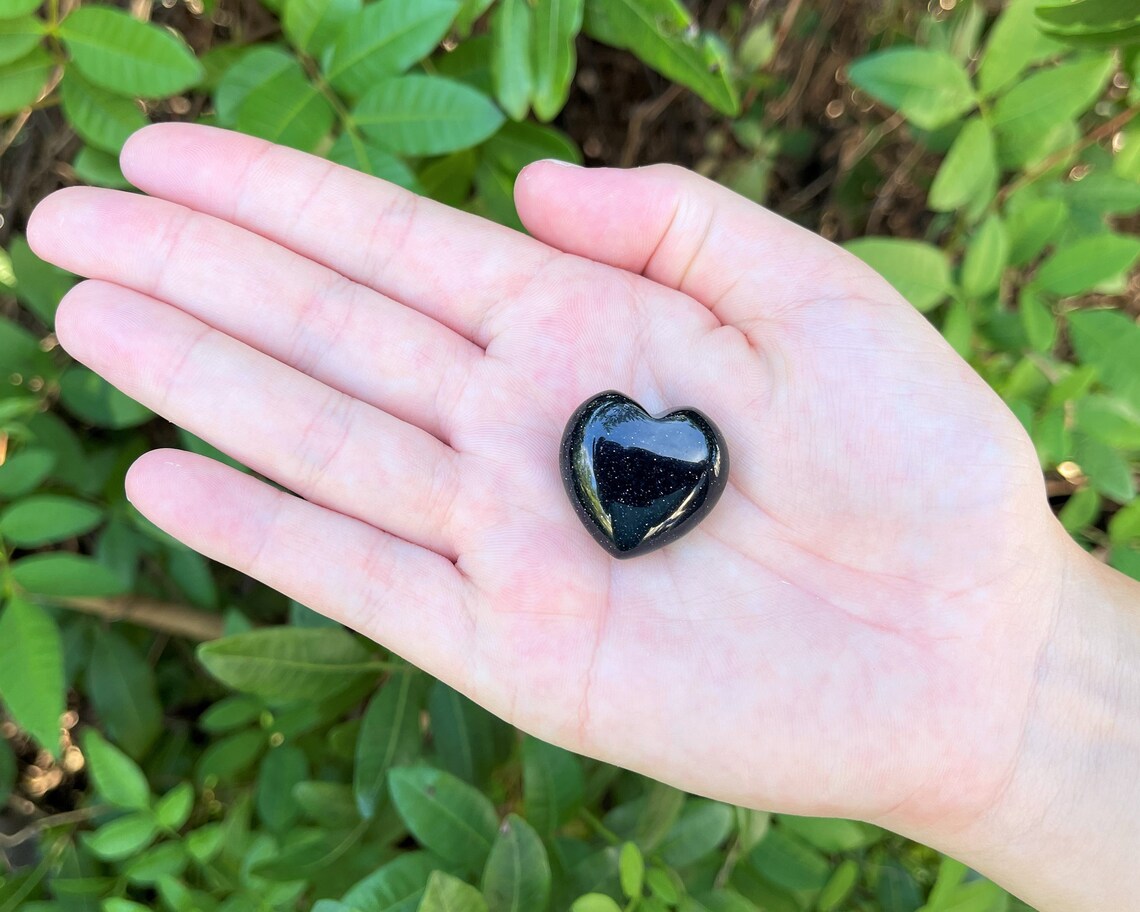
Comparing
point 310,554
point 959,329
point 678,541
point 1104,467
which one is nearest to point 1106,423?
point 1104,467

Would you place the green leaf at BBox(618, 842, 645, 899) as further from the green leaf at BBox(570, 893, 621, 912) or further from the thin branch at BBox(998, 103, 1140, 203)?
the thin branch at BBox(998, 103, 1140, 203)

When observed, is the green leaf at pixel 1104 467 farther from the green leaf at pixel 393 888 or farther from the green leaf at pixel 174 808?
the green leaf at pixel 174 808

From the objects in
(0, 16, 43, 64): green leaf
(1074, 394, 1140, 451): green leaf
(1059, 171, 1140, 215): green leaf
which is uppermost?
(1059, 171, 1140, 215): green leaf

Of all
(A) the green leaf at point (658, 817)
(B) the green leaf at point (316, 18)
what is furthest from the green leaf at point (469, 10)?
(A) the green leaf at point (658, 817)

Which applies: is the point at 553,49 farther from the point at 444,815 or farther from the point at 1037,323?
the point at 444,815

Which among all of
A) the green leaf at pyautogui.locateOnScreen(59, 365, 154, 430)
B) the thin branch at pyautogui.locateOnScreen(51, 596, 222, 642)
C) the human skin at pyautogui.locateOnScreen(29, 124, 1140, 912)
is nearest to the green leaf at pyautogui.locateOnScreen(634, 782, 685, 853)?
the human skin at pyautogui.locateOnScreen(29, 124, 1140, 912)

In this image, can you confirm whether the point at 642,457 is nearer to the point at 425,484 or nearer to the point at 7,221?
the point at 425,484
